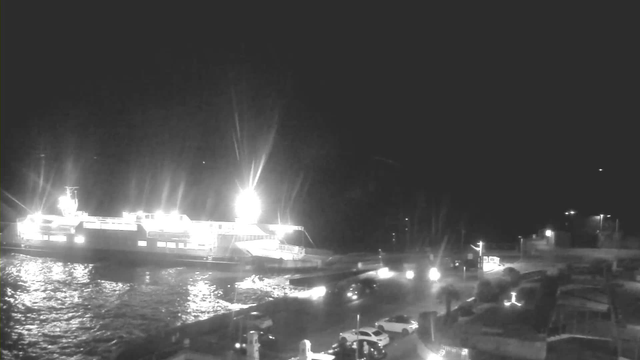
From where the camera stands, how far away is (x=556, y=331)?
4230 mm

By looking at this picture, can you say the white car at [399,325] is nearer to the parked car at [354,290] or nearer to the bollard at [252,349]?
the bollard at [252,349]

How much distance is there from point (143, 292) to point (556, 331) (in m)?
8.11

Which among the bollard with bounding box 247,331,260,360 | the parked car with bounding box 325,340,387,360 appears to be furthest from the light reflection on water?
the parked car with bounding box 325,340,387,360

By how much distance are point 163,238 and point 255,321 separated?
791 centimetres

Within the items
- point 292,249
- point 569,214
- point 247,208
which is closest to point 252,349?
point 292,249

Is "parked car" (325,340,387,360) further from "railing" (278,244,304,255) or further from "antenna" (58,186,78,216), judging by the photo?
"antenna" (58,186,78,216)

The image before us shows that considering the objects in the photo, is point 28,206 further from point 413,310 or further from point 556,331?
point 556,331

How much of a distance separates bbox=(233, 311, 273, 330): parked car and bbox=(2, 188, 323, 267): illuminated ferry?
5.17m

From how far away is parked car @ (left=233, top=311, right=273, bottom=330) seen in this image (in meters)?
5.31

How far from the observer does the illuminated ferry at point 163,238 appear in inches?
459

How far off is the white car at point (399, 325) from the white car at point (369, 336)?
0.36 m

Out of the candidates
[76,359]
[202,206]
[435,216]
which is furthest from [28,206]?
[435,216]

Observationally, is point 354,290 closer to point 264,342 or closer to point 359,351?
point 264,342

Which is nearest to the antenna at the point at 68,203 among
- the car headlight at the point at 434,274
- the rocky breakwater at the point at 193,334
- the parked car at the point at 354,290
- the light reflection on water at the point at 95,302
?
the light reflection on water at the point at 95,302
